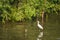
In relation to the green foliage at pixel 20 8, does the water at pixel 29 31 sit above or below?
below

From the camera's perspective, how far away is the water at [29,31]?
1930 cm

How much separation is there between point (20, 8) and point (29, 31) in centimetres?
290

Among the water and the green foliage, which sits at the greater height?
the green foliage

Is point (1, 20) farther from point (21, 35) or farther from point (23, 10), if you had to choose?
point (21, 35)

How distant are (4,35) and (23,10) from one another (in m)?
3.84

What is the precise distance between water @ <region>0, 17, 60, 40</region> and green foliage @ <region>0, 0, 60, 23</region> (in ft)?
1.81

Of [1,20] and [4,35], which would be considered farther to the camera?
[1,20]

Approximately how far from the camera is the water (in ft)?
63.3

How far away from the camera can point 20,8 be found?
2309 centimetres

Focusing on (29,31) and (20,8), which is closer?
(29,31)

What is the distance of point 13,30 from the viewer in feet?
68.7

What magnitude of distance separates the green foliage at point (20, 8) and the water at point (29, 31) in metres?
0.55

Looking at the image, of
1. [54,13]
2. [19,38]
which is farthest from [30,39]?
[54,13]

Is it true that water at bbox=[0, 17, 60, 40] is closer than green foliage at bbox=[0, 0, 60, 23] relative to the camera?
Yes
